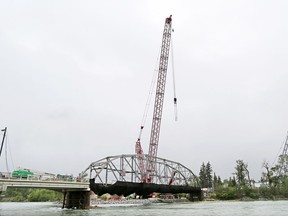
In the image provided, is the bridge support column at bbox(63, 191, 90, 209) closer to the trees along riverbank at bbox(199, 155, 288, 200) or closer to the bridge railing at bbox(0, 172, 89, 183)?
the bridge railing at bbox(0, 172, 89, 183)

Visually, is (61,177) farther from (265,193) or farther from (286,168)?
(286,168)

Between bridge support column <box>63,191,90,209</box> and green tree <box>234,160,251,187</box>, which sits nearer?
bridge support column <box>63,191,90,209</box>

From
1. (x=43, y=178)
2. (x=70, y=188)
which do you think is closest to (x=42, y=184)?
(x=43, y=178)

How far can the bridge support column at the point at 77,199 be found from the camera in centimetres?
7419

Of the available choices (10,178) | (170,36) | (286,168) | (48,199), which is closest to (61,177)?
(10,178)

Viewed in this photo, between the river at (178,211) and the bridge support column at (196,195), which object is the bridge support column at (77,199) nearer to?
the river at (178,211)

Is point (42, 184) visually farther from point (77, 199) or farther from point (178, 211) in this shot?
point (178, 211)

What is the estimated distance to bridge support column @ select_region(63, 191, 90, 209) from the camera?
74.2 meters

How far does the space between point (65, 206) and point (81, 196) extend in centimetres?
508

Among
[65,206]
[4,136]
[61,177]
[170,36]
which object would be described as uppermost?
[170,36]

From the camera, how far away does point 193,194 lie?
127562 mm

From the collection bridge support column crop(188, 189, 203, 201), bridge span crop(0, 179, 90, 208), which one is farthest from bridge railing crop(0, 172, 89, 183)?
bridge support column crop(188, 189, 203, 201)

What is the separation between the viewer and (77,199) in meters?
75.9

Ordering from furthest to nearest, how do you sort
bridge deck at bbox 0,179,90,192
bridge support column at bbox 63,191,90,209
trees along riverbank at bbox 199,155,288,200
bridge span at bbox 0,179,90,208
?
trees along riverbank at bbox 199,155,288,200 < bridge support column at bbox 63,191,90,209 < bridge span at bbox 0,179,90,208 < bridge deck at bbox 0,179,90,192
